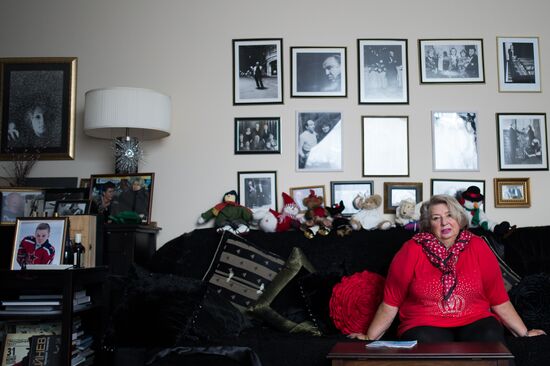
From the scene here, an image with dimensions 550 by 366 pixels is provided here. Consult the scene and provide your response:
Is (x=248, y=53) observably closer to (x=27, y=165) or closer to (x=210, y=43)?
(x=210, y=43)

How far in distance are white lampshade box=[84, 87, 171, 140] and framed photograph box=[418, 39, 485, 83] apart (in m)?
1.67

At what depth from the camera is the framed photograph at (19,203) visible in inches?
145

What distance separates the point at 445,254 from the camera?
2.89 meters

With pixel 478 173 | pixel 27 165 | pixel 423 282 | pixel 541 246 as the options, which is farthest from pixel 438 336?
pixel 27 165

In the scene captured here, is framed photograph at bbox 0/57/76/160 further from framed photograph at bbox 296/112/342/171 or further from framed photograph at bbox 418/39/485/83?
framed photograph at bbox 418/39/485/83

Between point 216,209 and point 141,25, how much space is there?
1.34 metres

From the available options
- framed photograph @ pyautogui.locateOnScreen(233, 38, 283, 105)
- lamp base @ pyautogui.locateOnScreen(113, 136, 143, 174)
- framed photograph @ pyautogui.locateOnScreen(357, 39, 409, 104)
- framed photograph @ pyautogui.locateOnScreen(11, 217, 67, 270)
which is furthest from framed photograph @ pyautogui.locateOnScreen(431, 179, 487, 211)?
framed photograph @ pyautogui.locateOnScreen(11, 217, 67, 270)

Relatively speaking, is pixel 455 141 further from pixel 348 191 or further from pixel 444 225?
pixel 444 225

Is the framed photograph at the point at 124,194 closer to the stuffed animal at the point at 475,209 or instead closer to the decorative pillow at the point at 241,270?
the decorative pillow at the point at 241,270

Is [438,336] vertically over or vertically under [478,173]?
under

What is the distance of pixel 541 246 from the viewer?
3600 millimetres

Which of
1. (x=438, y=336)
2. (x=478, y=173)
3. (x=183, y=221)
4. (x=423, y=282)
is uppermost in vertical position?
(x=478, y=173)

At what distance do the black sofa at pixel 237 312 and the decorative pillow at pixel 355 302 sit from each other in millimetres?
59

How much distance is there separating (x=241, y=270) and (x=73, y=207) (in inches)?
41.0
